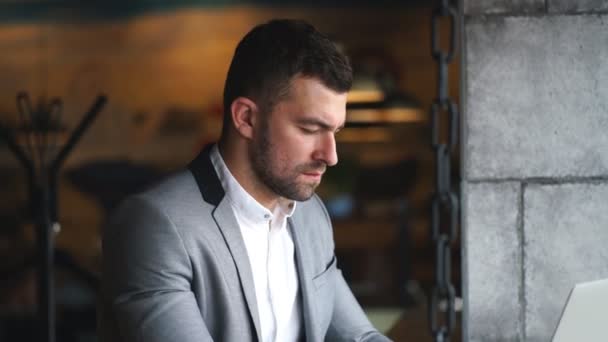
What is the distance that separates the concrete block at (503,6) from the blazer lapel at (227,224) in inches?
41.7

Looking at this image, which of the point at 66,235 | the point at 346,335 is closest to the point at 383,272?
the point at 66,235

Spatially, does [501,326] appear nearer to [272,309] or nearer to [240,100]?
[272,309]

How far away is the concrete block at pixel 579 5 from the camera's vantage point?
10.0 ft

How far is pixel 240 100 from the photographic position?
7.84 ft

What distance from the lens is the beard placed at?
7.76ft

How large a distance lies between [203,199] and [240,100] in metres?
0.24

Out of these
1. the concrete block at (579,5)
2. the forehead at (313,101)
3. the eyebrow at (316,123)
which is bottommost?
the eyebrow at (316,123)

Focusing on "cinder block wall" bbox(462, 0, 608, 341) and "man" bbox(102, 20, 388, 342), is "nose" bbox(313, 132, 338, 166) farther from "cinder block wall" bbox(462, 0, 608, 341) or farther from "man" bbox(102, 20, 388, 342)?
"cinder block wall" bbox(462, 0, 608, 341)

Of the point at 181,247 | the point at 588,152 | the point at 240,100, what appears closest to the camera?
the point at 181,247

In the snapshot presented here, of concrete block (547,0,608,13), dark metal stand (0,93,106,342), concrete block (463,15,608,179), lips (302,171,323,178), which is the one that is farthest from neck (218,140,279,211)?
dark metal stand (0,93,106,342)

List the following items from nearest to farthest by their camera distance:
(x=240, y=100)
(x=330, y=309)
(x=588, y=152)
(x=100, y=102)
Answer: (x=240, y=100) → (x=330, y=309) → (x=588, y=152) → (x=100, y=102)

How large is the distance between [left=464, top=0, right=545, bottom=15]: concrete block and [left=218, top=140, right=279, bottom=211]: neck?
991 millimetres

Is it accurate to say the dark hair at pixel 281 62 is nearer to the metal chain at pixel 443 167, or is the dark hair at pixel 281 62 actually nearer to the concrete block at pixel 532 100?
the metal chain at pixel 443 167

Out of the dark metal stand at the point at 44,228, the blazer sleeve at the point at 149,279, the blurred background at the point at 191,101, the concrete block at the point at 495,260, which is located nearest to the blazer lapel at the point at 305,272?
the blazer sleeve at the point at 149,279
